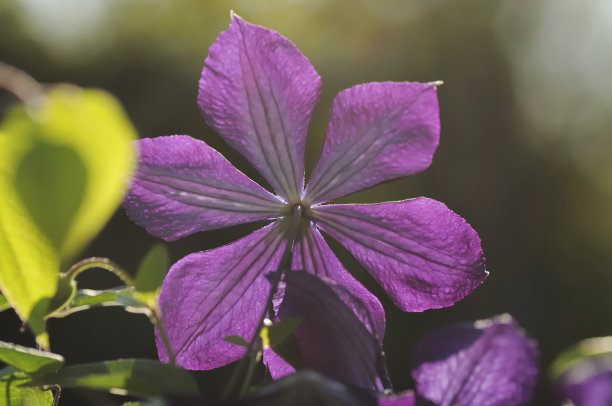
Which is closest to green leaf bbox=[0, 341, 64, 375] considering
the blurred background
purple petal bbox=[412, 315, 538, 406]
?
purple petal bbox=[412, 315, 538, 406]

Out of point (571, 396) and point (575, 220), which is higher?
point (571, 396)

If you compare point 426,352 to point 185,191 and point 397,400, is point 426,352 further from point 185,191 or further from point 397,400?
point 185,191

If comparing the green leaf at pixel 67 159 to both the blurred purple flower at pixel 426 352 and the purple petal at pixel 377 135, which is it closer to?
the blurred purple flower at pixel 426 352

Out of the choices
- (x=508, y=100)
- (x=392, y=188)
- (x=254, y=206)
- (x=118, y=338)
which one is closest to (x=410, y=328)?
(x=392, y=188)

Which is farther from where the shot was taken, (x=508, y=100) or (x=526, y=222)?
(x=508, y=100)

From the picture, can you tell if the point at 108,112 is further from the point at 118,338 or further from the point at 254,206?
the point at 118,338

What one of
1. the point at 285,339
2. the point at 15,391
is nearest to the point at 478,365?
the point at 285,339

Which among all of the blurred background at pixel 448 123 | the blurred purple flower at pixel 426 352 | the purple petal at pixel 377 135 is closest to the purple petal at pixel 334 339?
the blurred purple flower at pixel 426 352
